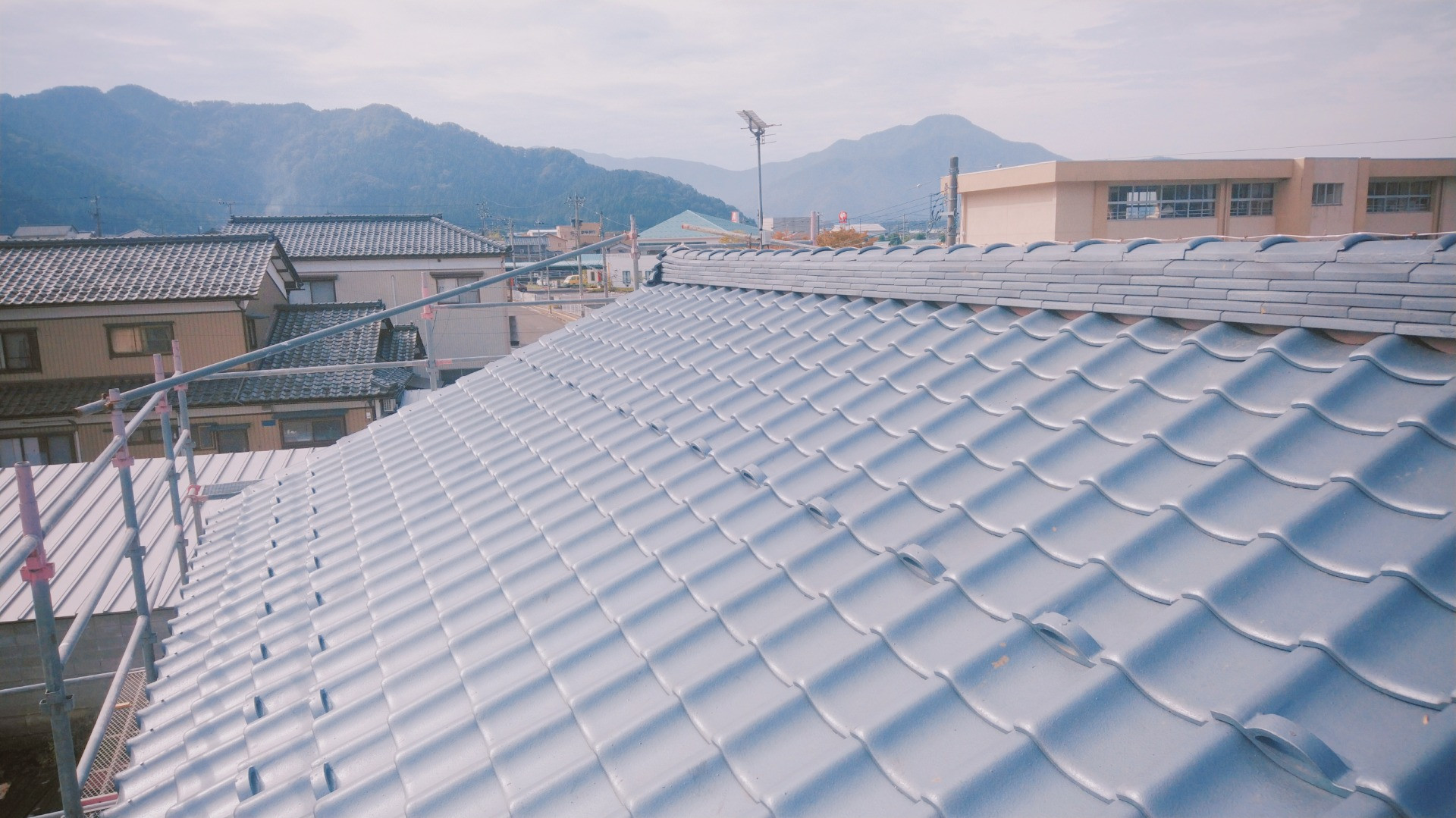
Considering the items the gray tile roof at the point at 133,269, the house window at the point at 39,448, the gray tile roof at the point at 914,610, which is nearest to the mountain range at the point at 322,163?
the gray tile roof at the point at 133,269

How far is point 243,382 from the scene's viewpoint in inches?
909

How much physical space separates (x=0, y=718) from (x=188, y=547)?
3.75 m

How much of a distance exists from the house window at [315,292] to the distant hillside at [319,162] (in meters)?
69.9

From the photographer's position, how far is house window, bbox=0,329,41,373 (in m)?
22.4

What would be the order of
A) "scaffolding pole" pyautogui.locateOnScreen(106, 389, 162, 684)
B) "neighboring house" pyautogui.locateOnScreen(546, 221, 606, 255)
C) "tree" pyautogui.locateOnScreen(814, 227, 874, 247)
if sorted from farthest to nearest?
1. "neighboring house" pyautogui.locateOnScreen(546, 221, 606, 255)
2. "tree" pyautogui.locateOnScreen(814, 227, 874, 247)
3. "scaffolding pole" pyautogui.locateOnScreen(106, 389, 162, 684)

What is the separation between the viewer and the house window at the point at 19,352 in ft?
73.5

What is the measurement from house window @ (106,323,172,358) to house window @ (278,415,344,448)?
167 inches

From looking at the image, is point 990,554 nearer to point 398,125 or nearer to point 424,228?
point 424,228

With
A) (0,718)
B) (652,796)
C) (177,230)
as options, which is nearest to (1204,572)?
(652,796)

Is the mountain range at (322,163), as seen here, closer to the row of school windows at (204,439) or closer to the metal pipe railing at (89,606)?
the row of school windows at (204,439)

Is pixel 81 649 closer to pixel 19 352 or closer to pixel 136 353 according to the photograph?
pixel 136 353

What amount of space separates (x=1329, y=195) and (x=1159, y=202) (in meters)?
6.55

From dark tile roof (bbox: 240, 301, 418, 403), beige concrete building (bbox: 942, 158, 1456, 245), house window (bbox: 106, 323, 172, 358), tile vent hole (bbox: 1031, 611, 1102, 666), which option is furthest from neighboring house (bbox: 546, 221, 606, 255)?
tile vent hole (bbox: 1031, 611, 1102, 666)

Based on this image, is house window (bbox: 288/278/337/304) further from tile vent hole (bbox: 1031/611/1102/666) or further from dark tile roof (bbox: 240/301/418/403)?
tile vent hole (bbox: 1031/611/1102/666)
